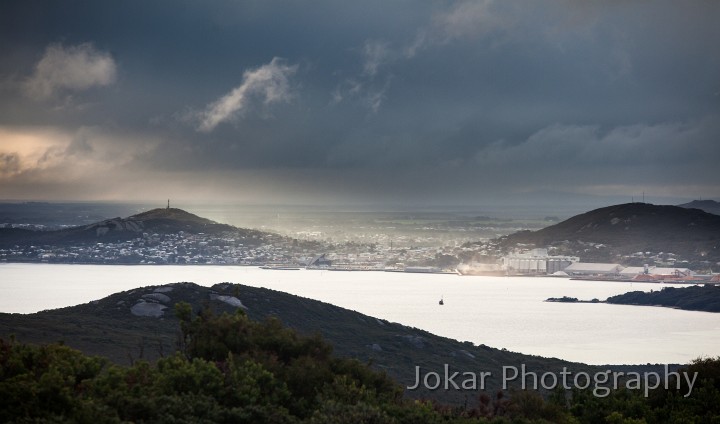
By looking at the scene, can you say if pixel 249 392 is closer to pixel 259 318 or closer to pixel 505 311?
pixel 259 318

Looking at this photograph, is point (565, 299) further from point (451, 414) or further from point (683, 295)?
point (451, 414)

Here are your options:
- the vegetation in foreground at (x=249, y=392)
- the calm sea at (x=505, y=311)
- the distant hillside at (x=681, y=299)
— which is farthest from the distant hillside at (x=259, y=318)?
the distant hillside at (x=681, y=299)

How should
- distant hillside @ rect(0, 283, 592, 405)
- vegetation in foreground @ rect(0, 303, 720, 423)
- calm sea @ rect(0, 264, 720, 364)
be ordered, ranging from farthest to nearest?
calm sea @ rect(0, 264, 720, 364), distant hillside @ rect(0, 283, 592, 405), vegetation in foreground @ rect(0, 303, 720, 423)

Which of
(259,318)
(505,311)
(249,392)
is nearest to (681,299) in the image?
(505,311)

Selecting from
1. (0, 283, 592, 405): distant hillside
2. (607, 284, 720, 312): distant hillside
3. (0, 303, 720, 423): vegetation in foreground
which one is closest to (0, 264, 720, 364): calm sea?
(607, 284, 720, 312): distant hillside

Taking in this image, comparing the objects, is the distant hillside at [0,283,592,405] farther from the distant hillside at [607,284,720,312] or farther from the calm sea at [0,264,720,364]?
the distant hillside at [607,284,720,312]
